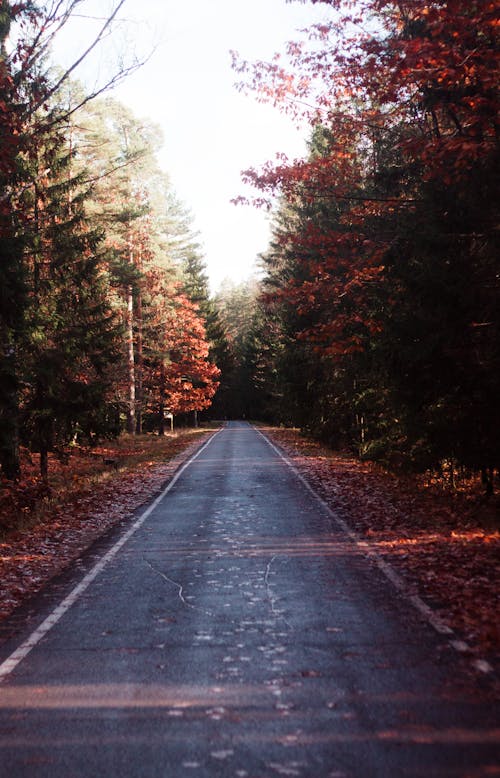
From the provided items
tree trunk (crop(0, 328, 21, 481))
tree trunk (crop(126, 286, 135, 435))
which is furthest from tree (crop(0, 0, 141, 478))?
tree trunk (crop(126, 286, 135, 435))

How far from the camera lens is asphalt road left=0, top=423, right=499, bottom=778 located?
14.2ft

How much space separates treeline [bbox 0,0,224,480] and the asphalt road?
7.12 meters

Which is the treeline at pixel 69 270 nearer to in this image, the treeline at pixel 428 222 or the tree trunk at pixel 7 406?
the tree trunk at pixel 7 406

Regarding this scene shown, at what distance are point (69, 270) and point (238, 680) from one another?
19.5 metres

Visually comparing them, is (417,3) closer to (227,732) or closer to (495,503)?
(495,503)

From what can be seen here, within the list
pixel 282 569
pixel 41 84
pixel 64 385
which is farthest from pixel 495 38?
pixel 64 385

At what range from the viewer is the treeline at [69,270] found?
13.9 m

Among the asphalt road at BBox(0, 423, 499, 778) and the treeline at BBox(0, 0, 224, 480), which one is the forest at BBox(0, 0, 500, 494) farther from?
the asphalt road at BBox(0, 423, 499, 778)

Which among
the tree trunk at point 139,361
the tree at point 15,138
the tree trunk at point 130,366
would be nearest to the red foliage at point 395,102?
the tree at point 15,138

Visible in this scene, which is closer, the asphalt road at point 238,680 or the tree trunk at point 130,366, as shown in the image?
the asphalt road at point 238,680

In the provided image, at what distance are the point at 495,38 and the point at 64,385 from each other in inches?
586

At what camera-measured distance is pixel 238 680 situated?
18.3 feet

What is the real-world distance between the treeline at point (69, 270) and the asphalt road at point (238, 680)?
7.12 meters

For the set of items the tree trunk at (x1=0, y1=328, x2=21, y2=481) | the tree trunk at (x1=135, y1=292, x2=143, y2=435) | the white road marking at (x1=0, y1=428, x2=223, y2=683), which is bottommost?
the white road marking at (x1=0, y1=428, x2=223, y2=683)
